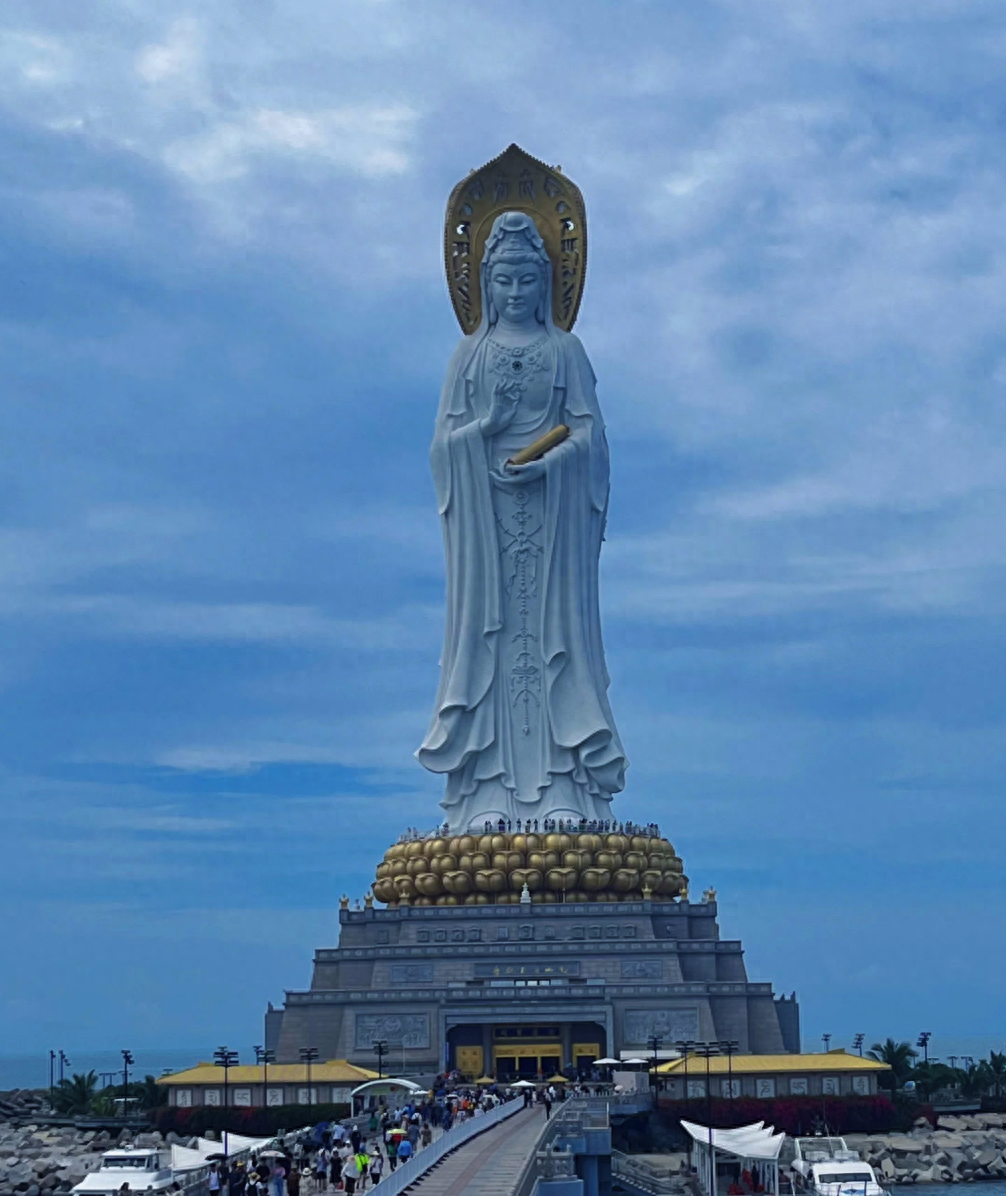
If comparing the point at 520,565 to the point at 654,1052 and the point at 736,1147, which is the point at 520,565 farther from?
the point at 736,1147

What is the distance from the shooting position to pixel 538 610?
1740 inches

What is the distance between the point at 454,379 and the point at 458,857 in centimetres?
1032

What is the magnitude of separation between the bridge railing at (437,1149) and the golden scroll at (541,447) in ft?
51.5

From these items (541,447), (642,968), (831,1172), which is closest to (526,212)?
(541,447)

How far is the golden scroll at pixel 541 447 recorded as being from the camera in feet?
145

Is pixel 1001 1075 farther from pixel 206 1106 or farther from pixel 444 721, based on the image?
pixel 206 1106

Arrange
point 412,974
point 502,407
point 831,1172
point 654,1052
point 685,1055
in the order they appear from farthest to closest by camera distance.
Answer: point 502,407
point 412,974
point 654,1052
point 685,1055
point 831,1172

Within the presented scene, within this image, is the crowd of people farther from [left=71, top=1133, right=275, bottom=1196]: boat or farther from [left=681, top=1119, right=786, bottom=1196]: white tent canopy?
[left=681, top=1119, right=786, bottom=1196]: white tent canopy

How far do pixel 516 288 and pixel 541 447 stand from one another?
342 cm

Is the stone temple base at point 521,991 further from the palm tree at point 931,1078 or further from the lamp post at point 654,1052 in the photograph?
the palm tree at point 931,1078

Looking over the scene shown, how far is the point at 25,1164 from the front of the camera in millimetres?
34062

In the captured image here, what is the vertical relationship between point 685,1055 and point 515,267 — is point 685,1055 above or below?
below

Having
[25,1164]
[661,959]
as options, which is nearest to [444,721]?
[661,959]

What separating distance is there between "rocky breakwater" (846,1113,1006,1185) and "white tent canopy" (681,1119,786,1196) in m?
2.42
